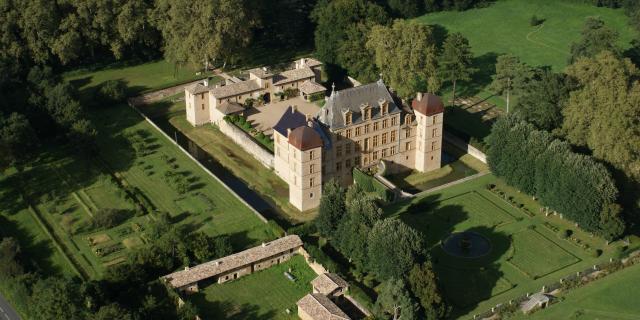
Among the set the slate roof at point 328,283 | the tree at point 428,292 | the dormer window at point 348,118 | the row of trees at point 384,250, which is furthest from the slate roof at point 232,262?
the dormer window at point 348,118

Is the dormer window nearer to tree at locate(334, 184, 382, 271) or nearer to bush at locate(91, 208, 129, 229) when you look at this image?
tree at locate(334, 184, 382, 271)

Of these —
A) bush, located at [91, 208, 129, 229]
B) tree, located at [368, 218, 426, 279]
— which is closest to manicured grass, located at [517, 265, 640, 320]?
tree, located at [368, 218, 426, 279]

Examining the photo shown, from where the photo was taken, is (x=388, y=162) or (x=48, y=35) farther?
(x=48, y=35)

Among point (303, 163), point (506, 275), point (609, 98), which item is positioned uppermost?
point (609, 98)

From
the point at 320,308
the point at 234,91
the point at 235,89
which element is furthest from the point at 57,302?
the point at 235,89

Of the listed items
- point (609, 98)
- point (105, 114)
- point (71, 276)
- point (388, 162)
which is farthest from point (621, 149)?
point (105, 114)

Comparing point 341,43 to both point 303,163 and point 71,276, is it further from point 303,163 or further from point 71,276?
point 71,276
